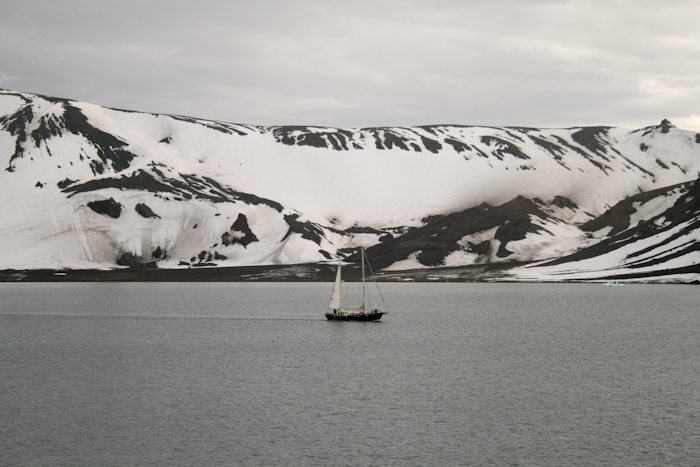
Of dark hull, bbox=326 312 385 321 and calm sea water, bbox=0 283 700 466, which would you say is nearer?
calm sea water, bbox=0 283 700 466

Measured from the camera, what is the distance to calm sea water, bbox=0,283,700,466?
115 feet

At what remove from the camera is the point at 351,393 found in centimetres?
4831

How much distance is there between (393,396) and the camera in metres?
47.2

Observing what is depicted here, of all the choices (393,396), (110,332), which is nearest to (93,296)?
(110,332)

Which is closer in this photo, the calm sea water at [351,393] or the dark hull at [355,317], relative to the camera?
the calm sea water at [351,393]

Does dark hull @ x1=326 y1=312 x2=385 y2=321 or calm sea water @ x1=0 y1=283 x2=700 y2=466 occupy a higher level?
dark hull @ x1=326 y1=312 x2=385 y2=321

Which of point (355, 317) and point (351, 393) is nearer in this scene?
point (351, 393)

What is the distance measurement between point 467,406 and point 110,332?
2101 inches

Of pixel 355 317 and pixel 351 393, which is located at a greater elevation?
pixel 355 317

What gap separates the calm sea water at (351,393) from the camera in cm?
3519

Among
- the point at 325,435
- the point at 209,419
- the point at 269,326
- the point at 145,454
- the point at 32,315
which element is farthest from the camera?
the point at 32,315

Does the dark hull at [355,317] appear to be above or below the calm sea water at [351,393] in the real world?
above

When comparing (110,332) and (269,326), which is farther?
(269,326)

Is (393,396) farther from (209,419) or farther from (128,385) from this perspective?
(128,385)
